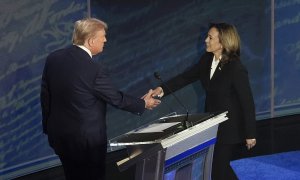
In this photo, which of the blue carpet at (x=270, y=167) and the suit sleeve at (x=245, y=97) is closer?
the suit sleeve at (x=245, y=97)

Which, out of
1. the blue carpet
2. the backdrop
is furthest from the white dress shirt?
the backdrop

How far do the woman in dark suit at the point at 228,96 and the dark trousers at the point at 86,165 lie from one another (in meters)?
0.77

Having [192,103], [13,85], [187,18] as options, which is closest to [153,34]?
[187,18]

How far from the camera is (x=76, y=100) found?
3.06 meters

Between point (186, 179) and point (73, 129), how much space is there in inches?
34.9

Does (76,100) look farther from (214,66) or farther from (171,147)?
(214,66)

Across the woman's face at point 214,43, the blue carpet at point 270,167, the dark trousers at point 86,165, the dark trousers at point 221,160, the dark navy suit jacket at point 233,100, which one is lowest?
the blue carpet at point 270,167

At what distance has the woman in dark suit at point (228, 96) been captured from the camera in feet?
11.2

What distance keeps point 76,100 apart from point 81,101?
3 cm

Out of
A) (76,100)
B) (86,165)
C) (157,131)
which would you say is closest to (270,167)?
(86,165)

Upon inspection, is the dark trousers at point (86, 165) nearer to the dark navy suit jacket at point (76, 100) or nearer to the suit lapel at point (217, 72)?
the dark navy suit jacket at point (76, 100)

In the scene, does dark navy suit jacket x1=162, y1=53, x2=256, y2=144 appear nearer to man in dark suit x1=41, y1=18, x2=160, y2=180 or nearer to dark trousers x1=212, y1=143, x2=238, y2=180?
dark trousers x1=212, y1=143, x2=238, y2=180

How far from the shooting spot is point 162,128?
2.54 m

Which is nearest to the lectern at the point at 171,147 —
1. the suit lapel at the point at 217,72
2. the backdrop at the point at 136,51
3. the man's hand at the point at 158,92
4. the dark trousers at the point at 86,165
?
the dark trousers at the point at 86,165
